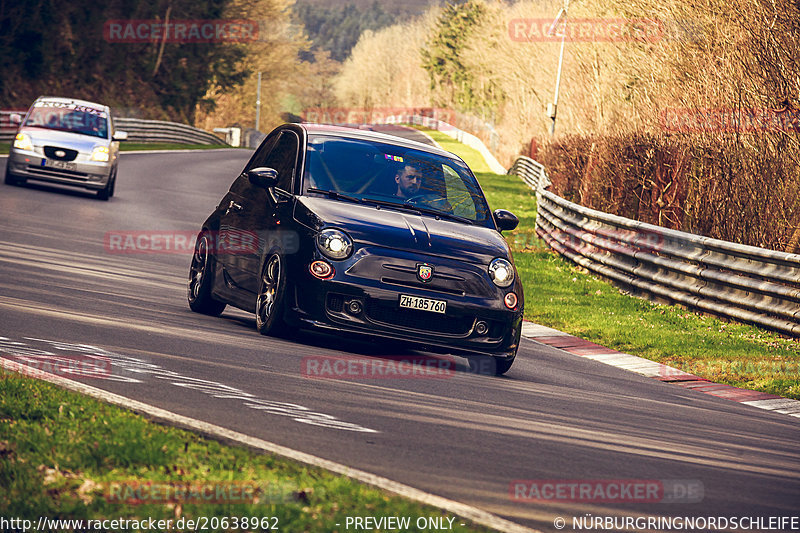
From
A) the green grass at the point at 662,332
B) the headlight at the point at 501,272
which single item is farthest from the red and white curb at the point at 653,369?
the headlight at the point at 501,272

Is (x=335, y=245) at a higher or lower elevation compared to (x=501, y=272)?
higher

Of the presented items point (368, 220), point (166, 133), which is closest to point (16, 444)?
point (368, 220)

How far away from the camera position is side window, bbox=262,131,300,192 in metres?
10.4

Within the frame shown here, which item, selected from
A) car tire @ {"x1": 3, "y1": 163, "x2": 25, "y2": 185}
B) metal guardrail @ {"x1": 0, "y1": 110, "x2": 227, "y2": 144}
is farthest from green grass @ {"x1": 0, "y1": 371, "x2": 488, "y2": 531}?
metal guardrail @ {"x1": 0, "y1": 110, "x2": 227, "y2": 144}

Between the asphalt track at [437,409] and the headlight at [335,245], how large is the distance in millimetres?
775

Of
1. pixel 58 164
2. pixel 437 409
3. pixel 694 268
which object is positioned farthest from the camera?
pixel 58 164

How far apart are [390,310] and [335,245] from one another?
2.15 feet

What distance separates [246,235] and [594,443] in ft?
15.3

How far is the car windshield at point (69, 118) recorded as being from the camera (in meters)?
24.2

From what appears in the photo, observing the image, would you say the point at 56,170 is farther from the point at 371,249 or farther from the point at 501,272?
the point at 501,272

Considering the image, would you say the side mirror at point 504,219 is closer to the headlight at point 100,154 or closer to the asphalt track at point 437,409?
the asphalt track at point 437,409

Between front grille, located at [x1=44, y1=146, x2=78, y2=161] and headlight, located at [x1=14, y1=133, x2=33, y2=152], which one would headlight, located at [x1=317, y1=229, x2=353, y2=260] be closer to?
front grille, located at [x1=44, y1=146, x2=78, y2=161]

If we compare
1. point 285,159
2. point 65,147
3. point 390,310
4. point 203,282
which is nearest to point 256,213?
point 285,159

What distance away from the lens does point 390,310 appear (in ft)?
30.4
